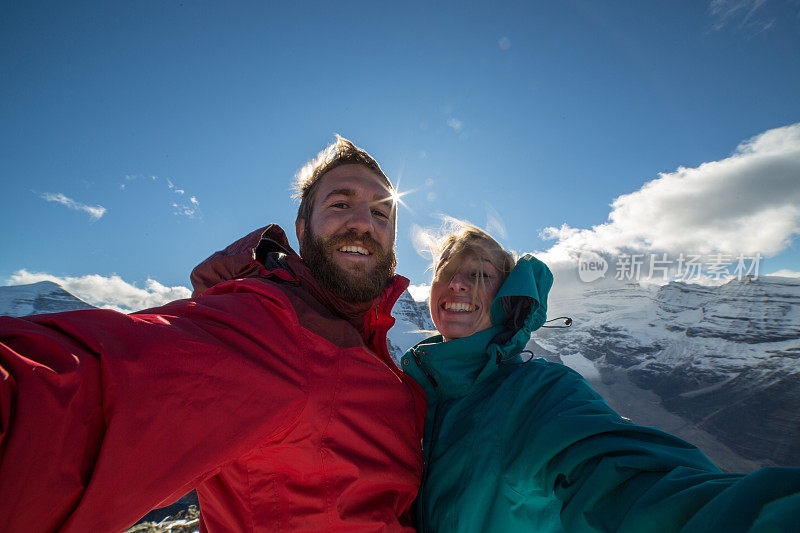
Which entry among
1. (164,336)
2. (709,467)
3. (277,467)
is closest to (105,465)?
(164,336)

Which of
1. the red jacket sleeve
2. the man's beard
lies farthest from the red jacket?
the man's beard

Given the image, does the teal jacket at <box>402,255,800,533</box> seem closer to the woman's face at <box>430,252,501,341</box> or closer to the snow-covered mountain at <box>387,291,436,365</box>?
the woman's face at <box>430,252,501,341</box>

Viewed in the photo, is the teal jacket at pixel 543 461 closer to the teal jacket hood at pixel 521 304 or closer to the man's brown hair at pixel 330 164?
the teal jacket hood at pixel 521 304

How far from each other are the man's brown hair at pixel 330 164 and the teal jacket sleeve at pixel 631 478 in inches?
78.3

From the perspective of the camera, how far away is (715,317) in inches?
5595

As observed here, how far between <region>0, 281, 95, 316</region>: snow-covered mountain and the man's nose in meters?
203

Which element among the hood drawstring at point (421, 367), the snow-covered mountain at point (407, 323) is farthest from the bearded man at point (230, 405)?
the snow-covered mountain at point (407, 323)

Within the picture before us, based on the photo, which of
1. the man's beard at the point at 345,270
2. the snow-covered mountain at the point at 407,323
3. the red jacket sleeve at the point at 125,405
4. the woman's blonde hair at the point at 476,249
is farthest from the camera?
the snow-covered mountain at the point at 407,323

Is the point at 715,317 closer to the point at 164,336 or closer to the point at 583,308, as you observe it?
the point at 583,308

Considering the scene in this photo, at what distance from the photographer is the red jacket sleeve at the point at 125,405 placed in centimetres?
79

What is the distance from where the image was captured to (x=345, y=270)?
2.25m

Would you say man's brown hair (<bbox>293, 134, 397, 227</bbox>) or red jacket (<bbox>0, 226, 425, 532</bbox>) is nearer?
red jacket (<bbox>0, 226, 425, 532</bbox>)

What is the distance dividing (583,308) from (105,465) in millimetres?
197002

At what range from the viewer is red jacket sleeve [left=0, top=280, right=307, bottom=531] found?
79 centimetres
